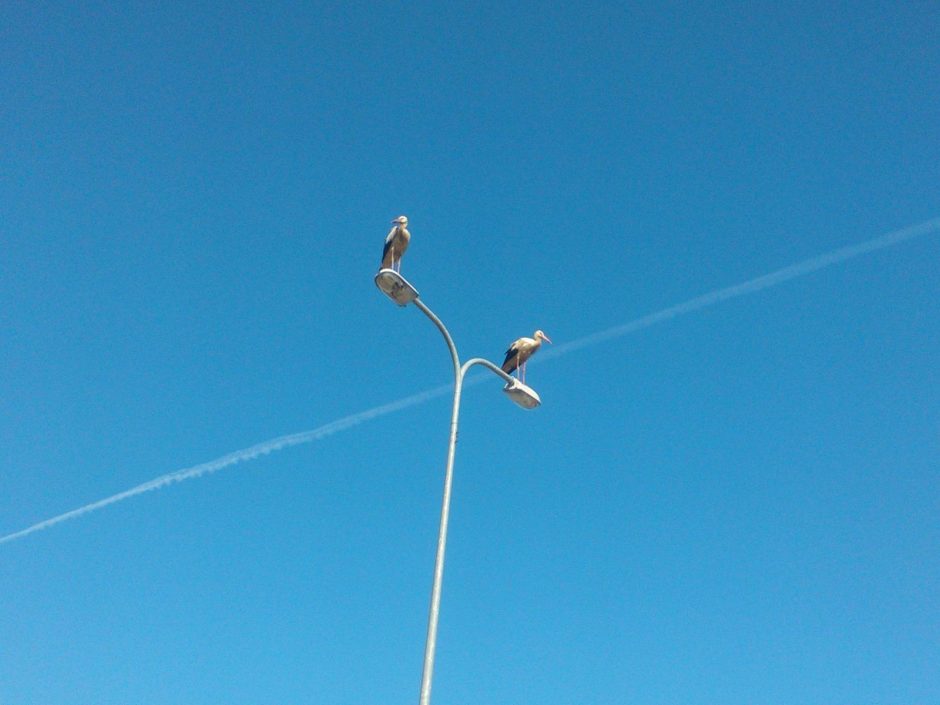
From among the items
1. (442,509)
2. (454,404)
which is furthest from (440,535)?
(454,404)

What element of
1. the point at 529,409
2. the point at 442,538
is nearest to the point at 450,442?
Result: the point at 442,538

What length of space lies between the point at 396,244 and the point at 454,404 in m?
3.01

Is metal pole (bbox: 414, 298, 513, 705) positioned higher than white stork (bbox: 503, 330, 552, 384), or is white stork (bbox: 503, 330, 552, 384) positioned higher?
white stork (bbox: 503, 330, 552, 384)

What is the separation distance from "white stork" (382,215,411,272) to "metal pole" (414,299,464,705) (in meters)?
1.27

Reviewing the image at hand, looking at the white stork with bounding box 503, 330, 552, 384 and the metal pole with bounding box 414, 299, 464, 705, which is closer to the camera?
the metal pole with bounding box 414, 299, 464, 705

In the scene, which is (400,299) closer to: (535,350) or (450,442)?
(450,442)

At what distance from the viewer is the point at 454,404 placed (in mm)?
11609

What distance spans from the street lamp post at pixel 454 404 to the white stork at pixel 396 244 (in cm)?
115

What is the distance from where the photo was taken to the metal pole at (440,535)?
944 cm

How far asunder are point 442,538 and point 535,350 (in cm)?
559

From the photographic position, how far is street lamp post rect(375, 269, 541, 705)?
9.56 meters

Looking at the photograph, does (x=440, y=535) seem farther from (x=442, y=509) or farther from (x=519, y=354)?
(x=519, y=354)

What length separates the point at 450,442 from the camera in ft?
37.4

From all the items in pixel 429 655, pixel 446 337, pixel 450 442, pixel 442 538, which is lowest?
pixel 429 655
